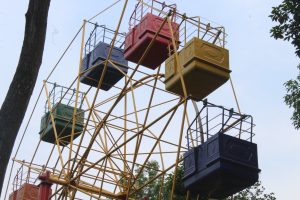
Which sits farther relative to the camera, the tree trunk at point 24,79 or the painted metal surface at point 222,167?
the painted metal surface at point 222,167

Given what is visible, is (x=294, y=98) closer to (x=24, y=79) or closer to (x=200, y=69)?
(x=200, y=69)

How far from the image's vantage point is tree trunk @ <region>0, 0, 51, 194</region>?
7195 millimetres

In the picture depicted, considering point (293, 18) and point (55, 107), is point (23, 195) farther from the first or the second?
point (293, 18)

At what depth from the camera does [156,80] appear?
67.8 ft

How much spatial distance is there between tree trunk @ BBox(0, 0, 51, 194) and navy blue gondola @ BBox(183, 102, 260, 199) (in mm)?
9020

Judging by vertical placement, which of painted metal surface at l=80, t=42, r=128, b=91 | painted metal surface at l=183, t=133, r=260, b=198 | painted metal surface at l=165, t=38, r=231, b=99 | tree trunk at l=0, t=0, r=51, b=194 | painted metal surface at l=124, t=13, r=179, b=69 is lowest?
tree trunk at l=0, t=0, r=51, b=194

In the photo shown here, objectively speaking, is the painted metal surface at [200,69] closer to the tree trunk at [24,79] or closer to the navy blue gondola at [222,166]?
the navy blue gondola at [222,166]

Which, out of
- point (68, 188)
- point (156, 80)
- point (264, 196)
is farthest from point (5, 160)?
point (264, 196)

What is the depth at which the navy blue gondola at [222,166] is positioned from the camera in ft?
52.8

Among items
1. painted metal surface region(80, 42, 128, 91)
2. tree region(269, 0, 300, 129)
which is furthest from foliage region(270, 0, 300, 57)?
painted metal surface region(80, 42, 128, 91)

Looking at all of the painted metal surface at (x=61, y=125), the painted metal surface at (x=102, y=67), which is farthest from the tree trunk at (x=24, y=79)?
the painted metal surface at (x=61, y=125)

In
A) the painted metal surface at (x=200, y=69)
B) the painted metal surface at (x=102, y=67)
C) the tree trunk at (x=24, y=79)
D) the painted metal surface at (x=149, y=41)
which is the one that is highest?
the painted metal surface at (x=102, y=67)

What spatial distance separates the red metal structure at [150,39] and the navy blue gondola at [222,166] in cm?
388

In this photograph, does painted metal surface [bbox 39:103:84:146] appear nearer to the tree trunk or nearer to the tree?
the tree
